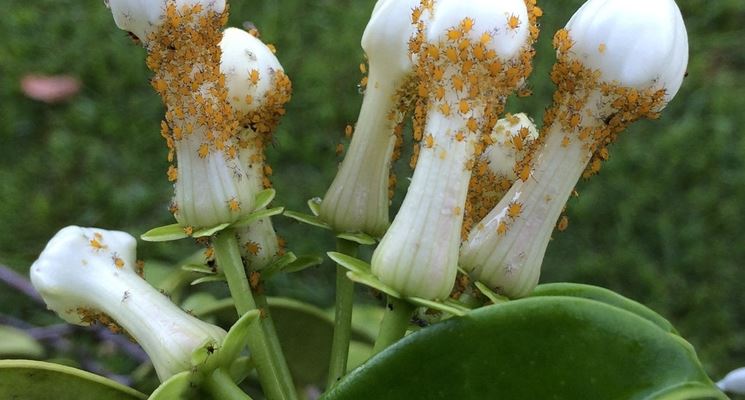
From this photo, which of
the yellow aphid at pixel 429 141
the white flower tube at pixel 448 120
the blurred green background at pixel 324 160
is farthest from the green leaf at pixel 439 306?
the blurred green background at pixel 324 160

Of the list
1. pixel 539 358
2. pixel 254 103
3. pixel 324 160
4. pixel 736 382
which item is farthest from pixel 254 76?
pixel 324 160

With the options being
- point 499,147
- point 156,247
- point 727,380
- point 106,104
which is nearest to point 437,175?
point 499,147

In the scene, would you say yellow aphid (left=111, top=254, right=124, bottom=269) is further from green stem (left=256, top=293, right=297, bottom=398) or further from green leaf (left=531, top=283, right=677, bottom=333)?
green leaf (left=531, top=283, right=677, bottom=333)

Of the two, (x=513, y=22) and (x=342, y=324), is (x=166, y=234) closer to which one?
(x=342, y=324)

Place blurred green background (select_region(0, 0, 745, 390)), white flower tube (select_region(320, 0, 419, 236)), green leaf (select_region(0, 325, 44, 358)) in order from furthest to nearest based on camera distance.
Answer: blurred green background (select_region(0, 0, 745, 390)), green leaf (select_region(0, 325, 44, 358)), white flower tube (select_region(320, 0, 419, 236))

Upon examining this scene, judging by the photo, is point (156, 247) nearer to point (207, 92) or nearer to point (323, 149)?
point (323, 149)

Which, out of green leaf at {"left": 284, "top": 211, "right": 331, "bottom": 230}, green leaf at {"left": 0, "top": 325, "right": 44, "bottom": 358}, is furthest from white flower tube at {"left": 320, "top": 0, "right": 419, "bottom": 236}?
green leaf at {"left": 0, "top": 325, "right": 44, "bottom": 358}

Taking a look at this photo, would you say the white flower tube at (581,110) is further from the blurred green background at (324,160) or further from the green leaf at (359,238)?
the blurred green background at (324,160)
